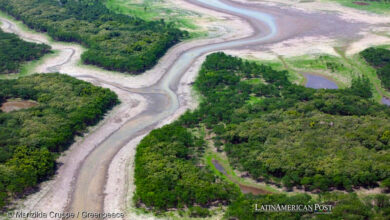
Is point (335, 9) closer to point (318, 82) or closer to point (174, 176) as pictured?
point (318, 82)

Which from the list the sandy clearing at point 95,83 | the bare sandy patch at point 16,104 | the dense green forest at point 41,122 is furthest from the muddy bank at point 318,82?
the bare sandy patch at point 16,104

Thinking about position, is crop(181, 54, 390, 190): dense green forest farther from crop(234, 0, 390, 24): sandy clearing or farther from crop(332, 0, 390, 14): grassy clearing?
crop(332, 0, 390, 14): grassy clearing

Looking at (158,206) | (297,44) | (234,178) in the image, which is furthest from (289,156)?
(297,44)

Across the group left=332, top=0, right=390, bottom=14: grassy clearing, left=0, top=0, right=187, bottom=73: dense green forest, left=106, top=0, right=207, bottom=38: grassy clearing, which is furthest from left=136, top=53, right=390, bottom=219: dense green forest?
left=332, top=0, right=390, bottom=14: grassy clearing

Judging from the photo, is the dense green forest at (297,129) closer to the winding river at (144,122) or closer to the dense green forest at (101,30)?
the winding river at (144,122)

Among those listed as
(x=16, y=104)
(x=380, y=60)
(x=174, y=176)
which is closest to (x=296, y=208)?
(x=174, y=176)

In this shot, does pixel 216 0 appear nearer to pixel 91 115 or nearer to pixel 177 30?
pixel 177 30
